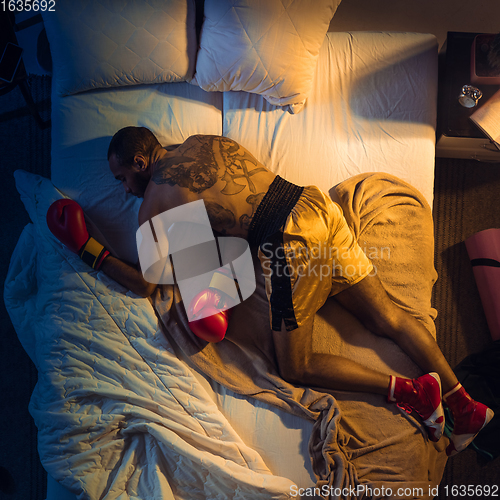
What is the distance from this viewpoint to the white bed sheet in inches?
62.8

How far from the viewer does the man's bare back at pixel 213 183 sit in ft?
4.18

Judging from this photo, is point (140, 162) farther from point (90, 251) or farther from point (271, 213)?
point (271, 213)

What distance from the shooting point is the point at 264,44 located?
148cm

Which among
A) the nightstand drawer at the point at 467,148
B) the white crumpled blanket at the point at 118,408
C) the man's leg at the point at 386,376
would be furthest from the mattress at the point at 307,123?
the man's leg at the point at 386,376

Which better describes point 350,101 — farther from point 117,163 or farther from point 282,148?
point 117,163

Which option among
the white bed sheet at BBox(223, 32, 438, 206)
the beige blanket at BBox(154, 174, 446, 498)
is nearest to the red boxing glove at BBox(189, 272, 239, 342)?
the beige blanket at BBox(154, 174, 446, 498)

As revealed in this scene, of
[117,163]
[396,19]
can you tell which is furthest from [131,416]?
[396,19]

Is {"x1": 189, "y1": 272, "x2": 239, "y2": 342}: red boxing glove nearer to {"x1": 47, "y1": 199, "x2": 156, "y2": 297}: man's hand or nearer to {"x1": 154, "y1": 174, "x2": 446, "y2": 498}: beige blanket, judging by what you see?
{"x1": 154, "y1": 174, "x2": 446, "y2": 498}: beige blanket

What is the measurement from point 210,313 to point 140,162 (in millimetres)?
656

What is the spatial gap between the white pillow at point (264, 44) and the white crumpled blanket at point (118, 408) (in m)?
1.03

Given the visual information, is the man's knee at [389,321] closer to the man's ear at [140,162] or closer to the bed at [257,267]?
the bed at [257,267]

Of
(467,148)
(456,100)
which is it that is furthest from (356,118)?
(467,148)

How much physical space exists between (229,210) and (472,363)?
1383 millimetres

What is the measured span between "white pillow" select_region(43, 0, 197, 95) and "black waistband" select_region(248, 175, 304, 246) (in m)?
0.77
